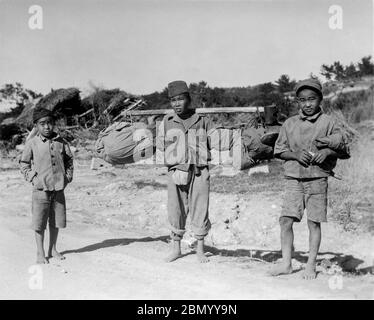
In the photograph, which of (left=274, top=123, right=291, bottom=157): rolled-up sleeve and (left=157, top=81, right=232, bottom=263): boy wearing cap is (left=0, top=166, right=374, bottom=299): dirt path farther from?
(left=274, top=123, right=291, bottom=157): rolled-up sleeve

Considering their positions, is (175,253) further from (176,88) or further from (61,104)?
(61,104)

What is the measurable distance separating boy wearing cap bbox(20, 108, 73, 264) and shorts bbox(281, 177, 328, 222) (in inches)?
93.3

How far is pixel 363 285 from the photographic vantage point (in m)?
4.36

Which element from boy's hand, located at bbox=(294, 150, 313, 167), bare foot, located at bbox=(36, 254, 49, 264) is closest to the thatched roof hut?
bare foot, located at bbox=(36, 254, 49, 264)

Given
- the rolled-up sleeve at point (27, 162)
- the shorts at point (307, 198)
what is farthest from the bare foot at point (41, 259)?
the shorts at point (307, 198)

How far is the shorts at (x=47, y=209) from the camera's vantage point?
5281 mm

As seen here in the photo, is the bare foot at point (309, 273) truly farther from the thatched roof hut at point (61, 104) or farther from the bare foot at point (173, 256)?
the thatched roof hut at point (61, 104)

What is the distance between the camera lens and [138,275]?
4770mm

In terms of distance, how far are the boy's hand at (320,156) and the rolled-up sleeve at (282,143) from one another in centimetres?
31

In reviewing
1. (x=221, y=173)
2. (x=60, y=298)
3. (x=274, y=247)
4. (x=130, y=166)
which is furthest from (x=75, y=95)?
(x=60, y=298)

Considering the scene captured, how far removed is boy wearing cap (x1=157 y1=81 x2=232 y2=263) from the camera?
5141 millimetres

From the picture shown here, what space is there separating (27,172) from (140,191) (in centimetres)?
537

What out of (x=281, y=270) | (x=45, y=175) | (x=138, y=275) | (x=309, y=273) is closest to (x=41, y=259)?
(x=45, y=175)
